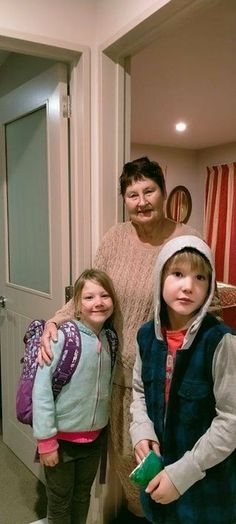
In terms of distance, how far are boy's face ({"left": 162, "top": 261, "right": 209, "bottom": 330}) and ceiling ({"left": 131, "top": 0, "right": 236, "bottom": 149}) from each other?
0.85 m

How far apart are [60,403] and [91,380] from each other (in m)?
0.13

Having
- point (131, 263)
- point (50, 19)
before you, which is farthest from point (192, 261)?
point (50, 19)

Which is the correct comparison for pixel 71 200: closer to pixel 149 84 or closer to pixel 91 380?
pixel 91 380

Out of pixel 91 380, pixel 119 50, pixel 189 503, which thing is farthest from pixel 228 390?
pixel 119 50

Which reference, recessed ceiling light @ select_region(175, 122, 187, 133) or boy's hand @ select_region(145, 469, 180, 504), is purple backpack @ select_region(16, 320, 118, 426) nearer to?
boy's hand @ select_region(145, 469, 180, 504)

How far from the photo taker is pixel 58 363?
128 centimetres

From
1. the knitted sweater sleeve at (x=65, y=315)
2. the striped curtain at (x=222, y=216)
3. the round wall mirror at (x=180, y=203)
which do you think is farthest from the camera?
the round wall mirror at (x=180, y=203)

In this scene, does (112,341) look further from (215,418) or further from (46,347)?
(215,418)

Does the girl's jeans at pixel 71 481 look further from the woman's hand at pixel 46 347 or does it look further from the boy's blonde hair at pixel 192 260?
the boy's blonde hair at pixel 192 260

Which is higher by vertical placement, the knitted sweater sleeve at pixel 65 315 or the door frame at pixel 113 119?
the door frame at pixel 113 119

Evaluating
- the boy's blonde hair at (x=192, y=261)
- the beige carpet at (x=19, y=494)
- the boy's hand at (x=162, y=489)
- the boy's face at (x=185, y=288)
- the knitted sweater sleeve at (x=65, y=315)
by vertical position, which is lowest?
the beige carpet at (x=19, y=494)

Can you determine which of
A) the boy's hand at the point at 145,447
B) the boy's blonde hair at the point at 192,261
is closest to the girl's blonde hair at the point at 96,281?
the boy's blonde hair at the point at 192,261

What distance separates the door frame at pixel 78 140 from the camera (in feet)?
5.14

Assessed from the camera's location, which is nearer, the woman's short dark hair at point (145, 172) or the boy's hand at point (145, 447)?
the boy's hand at point (145, 447)
